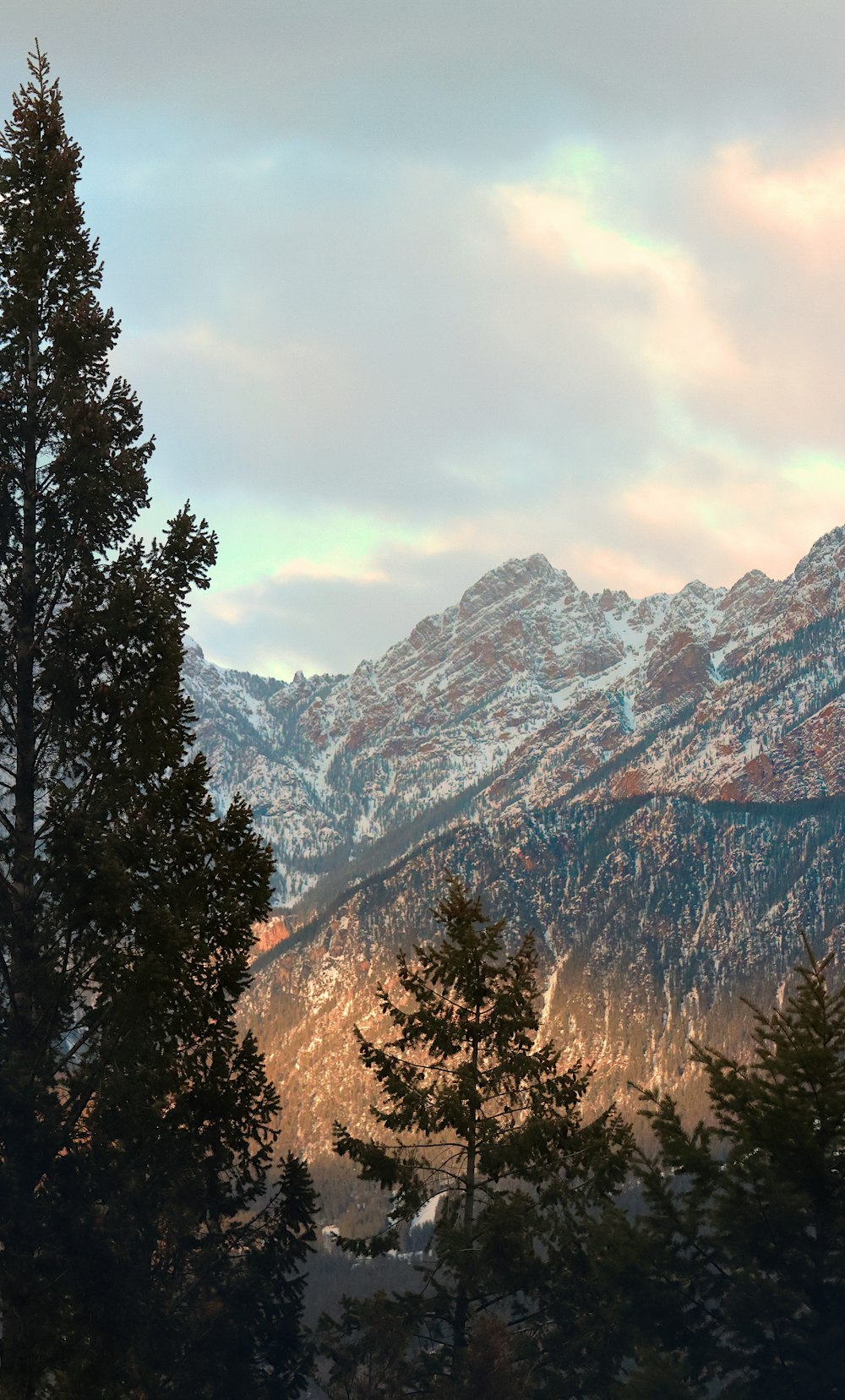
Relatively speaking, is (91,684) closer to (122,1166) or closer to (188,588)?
(188,588)

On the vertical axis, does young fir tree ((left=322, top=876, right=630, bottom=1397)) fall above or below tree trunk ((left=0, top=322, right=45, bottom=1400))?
below

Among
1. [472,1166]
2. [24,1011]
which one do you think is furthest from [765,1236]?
[24,1011]

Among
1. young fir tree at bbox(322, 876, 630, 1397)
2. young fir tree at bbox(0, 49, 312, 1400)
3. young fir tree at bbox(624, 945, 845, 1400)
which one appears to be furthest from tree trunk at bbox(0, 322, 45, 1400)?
young fir tree at bbox(624, 945, 845, 1400)

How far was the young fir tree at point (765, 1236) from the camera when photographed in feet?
104

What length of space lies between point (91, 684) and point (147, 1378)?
10591 millimetres

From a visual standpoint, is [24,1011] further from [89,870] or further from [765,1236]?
[765,1236]

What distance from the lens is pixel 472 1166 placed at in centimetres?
3266

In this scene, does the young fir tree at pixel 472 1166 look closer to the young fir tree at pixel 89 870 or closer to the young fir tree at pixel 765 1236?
the young fir tree at pixel 765 1236

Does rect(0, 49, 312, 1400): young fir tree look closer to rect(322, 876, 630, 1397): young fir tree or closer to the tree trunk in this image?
the tree trunk

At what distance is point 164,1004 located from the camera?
787 inches

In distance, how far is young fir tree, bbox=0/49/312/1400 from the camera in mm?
19359

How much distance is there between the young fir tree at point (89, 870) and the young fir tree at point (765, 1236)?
14.4 metres

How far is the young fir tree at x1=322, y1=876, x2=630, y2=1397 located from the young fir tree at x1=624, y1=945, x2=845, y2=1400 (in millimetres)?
2105

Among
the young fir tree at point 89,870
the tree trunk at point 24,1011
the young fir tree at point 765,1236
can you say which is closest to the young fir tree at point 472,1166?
the young fir tree at point 765,1236
